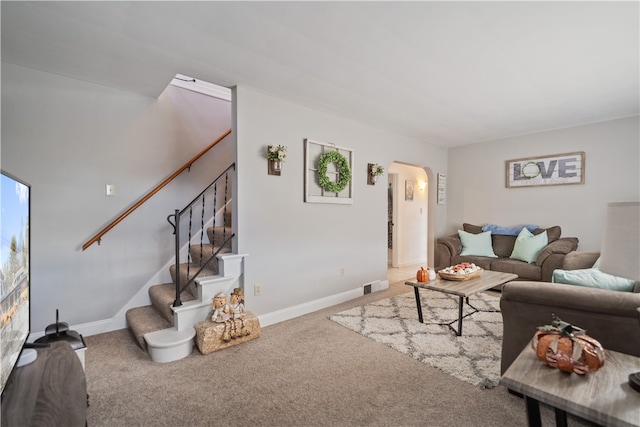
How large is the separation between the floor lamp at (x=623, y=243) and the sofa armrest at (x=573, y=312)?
61 cm

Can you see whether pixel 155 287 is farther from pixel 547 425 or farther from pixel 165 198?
pixel 547 425

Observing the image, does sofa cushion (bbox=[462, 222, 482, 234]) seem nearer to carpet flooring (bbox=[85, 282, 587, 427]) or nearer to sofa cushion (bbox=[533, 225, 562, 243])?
sofa cushion (bbox=[533, 225, 562, 243])

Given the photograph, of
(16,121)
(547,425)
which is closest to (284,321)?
(547,425)

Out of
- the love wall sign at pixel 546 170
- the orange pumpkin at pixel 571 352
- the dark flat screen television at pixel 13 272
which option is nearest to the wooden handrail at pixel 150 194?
the dark flat screen television at pixel 13 272

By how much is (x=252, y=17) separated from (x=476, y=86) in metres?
2.25

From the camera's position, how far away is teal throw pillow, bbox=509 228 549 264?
415cm

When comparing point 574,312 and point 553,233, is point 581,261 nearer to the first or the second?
point 553,233

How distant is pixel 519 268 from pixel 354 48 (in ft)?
12.0

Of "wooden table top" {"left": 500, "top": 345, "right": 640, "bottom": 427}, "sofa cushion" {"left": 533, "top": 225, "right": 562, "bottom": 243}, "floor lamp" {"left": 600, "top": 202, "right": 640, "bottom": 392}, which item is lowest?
"wooden table top" {"left": 500, "top": 345, "right": 640, "bottom": 427}

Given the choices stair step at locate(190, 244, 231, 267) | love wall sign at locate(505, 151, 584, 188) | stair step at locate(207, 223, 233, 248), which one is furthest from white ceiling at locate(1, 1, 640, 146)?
stair step at locate(190, 244, 231, 267)

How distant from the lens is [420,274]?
3.02 metres

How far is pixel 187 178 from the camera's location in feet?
11.9

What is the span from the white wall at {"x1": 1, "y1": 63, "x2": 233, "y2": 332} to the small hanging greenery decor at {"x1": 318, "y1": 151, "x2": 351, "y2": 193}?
63.4 inches

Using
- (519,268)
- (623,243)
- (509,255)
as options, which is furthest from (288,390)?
(509,255)
